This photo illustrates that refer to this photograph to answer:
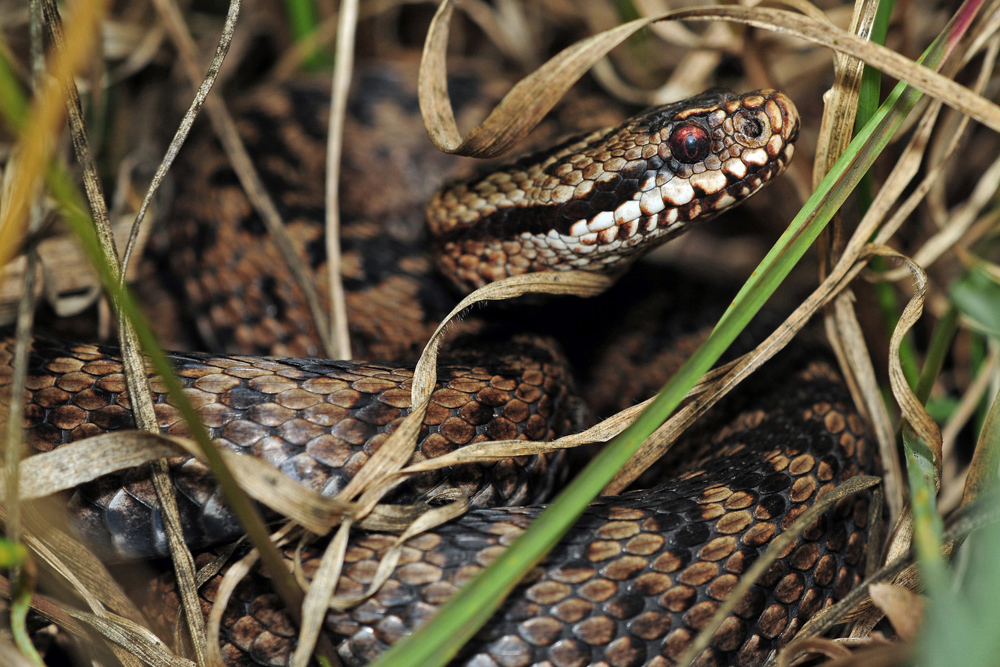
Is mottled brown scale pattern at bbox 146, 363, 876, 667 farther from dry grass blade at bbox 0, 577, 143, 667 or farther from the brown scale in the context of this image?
the brown scale

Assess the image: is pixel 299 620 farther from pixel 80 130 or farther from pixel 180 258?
pixel 180 258

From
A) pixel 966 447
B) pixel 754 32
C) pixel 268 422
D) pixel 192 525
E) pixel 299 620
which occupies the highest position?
pixel 754 32

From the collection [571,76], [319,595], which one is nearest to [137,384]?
[319,595]

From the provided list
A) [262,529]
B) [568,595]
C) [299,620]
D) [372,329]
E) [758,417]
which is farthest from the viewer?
[372,329]

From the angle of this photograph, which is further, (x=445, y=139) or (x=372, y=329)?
(x=372, y=329)

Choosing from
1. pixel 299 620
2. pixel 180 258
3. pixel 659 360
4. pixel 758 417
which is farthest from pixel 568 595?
pixel 180 258

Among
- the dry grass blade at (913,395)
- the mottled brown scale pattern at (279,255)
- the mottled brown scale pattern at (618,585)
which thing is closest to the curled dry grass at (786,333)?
the dry grass blade at (913,395)
